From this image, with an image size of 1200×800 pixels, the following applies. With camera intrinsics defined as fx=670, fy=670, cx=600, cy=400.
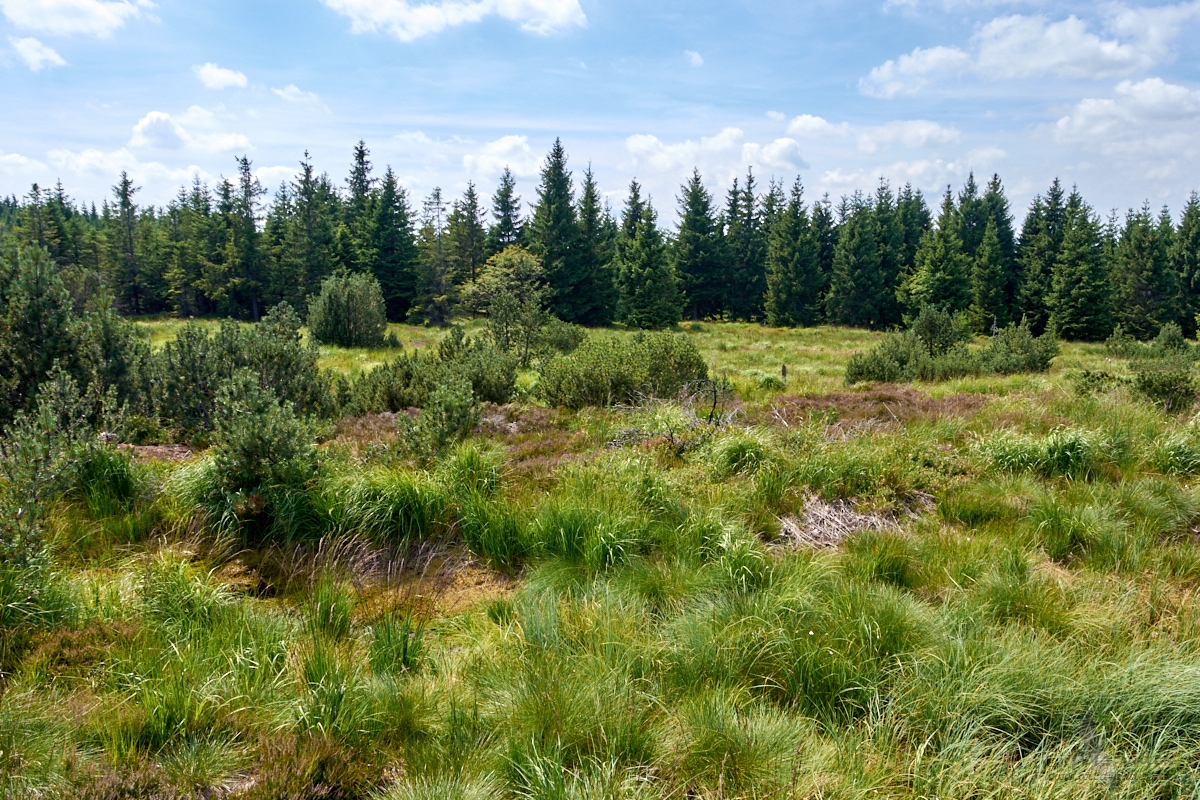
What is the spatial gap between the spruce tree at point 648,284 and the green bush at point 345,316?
75.9 feet

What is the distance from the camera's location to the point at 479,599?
171 inches

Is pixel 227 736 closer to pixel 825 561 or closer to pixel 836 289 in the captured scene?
pixel 825 561

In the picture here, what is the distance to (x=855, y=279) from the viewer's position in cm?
4956

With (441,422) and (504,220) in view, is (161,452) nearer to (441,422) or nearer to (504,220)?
(441,422)

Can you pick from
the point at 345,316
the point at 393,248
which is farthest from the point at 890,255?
the point at 345,316

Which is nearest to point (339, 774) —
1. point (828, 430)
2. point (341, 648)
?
point (341, 648)

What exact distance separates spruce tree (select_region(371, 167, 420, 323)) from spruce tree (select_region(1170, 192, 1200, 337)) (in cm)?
5198

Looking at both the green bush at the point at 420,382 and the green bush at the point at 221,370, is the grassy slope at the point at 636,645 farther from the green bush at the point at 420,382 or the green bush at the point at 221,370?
the green bush at the point at 420,382

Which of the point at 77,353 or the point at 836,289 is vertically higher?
the point at 836,289

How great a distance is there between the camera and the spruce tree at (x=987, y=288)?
1825 inches

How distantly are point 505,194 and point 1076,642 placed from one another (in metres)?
50.4

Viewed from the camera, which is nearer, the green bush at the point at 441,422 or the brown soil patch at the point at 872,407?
the green bush at the point at 441,422

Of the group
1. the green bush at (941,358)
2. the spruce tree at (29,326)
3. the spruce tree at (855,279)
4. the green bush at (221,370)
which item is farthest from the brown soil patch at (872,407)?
the spruce tree at (855,279)

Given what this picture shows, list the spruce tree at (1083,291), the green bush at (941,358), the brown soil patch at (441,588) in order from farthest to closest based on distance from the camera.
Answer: the spruce tree at (1083,291) < the green bush at (941,358) < the brown soil patch at (441,588)
